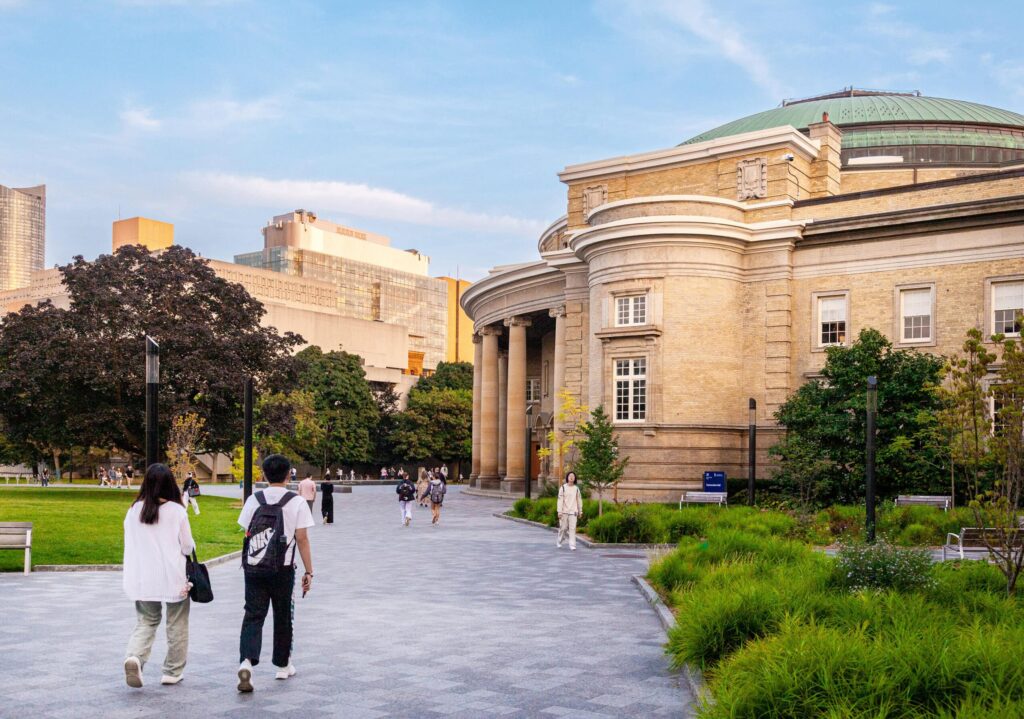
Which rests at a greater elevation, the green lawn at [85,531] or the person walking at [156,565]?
the person walking at [156,565]

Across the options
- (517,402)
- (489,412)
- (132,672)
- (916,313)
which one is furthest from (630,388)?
(132,672)

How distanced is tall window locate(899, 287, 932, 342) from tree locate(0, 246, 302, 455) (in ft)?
89.1

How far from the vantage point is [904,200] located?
3988 centimetres

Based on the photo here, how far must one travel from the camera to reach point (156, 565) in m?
9.12

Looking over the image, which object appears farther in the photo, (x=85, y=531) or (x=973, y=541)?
(x=85, y=531)

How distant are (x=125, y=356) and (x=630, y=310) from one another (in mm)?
20924

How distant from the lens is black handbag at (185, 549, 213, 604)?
923 centimetres

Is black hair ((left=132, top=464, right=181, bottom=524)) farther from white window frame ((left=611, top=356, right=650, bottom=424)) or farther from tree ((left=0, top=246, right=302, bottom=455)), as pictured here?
tree ((left=0, top=246, right=302, bottom=455))

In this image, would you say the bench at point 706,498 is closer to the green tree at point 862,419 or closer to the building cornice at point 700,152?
the green tree at point 862,419

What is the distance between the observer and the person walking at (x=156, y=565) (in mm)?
9117

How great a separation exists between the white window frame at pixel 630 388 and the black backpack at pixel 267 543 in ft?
104

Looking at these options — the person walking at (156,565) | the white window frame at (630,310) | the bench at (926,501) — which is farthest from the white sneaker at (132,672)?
the white window frame at (630,310)

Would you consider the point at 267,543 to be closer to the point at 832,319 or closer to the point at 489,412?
the point at 832,319

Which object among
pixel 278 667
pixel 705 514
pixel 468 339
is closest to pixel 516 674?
pixel 278 667
